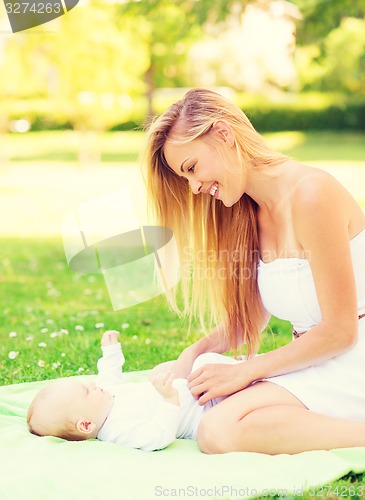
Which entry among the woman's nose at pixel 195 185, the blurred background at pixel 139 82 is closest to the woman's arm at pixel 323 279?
the woman's nose at pixel 195 185

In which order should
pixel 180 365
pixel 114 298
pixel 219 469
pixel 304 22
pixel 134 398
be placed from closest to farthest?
pixel 219 469 → pixel 134 398 → pixel 180 365 → pixel 114 298 → pixel 304 22

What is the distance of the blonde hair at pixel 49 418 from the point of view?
2852mm

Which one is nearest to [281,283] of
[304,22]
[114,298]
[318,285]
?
[318,285]

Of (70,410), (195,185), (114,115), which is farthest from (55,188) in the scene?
(70,410)

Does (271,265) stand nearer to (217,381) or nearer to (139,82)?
(217,381)

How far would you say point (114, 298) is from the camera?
596 centimetres

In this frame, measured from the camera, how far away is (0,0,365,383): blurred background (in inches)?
195

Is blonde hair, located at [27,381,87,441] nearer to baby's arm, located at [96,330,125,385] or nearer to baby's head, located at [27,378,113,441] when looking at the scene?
baby's head, located at [27,378,113,441]

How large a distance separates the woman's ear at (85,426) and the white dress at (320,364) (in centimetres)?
67

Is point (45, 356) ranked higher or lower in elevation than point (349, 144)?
higher

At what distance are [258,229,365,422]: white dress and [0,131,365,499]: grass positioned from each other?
300 mm

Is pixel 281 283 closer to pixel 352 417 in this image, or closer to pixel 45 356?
pixel 352 417

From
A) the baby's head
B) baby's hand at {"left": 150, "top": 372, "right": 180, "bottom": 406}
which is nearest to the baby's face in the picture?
the baby's head

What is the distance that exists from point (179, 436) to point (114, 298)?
2987 millimetres
